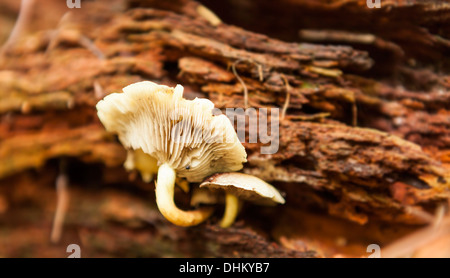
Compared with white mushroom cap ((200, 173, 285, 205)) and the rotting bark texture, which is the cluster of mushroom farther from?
the rotting bark texture

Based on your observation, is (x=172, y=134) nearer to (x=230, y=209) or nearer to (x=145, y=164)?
(x=145, y=164)

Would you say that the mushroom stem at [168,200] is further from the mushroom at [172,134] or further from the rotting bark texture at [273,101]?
the rotting bark texture at [273,101]

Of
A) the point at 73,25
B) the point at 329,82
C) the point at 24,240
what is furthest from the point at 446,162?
the point at 24,240

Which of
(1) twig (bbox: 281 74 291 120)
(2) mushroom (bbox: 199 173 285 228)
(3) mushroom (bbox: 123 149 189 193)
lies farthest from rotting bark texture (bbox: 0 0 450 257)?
(3) mushroom (bbox: 123 149 189 193)

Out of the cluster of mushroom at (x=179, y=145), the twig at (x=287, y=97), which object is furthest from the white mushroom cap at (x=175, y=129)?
the twig at (x=287, y=97)

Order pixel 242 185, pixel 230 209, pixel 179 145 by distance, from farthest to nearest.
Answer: pixel 230 209 → pixel 179 145 → pixel 242 185

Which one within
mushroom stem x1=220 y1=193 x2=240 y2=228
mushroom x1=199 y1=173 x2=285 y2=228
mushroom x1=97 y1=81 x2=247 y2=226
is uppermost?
mushroom x1=97 y1=81 x2=247 y2=226

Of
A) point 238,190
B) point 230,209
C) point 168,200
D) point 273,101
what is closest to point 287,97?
point 273,101
